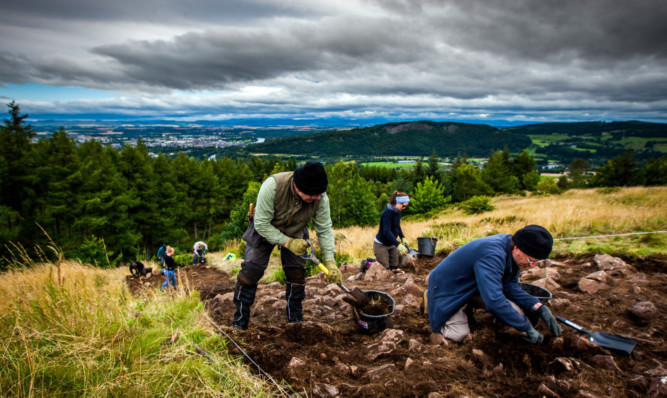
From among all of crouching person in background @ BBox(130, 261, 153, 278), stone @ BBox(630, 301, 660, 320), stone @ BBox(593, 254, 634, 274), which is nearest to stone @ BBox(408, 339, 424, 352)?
stone @ BBox(630, 301, 660, 320)

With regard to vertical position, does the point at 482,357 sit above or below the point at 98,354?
below

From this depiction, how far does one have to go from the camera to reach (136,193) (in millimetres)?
26922

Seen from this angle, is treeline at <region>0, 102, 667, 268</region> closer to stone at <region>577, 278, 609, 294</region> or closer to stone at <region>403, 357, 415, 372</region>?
stone at <region>403, 357, 415, 372</region>

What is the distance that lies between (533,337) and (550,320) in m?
0.37

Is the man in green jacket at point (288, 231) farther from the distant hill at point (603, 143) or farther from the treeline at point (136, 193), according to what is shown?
the distant hill at point (603, 143)

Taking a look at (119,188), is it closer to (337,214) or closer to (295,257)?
(337,214)

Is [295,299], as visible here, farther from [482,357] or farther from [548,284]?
[548,284]

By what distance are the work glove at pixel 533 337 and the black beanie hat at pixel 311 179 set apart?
7.77 feet

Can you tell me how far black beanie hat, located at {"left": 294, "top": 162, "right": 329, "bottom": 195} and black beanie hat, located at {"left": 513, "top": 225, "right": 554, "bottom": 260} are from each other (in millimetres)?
1947

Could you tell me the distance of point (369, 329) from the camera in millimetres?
3480

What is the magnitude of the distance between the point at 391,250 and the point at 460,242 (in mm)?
2799

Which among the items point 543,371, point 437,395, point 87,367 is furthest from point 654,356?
point 87,367

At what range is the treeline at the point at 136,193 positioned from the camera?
1955 centimetres

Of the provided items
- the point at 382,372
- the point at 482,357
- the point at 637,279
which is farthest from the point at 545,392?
the point at 637,279
